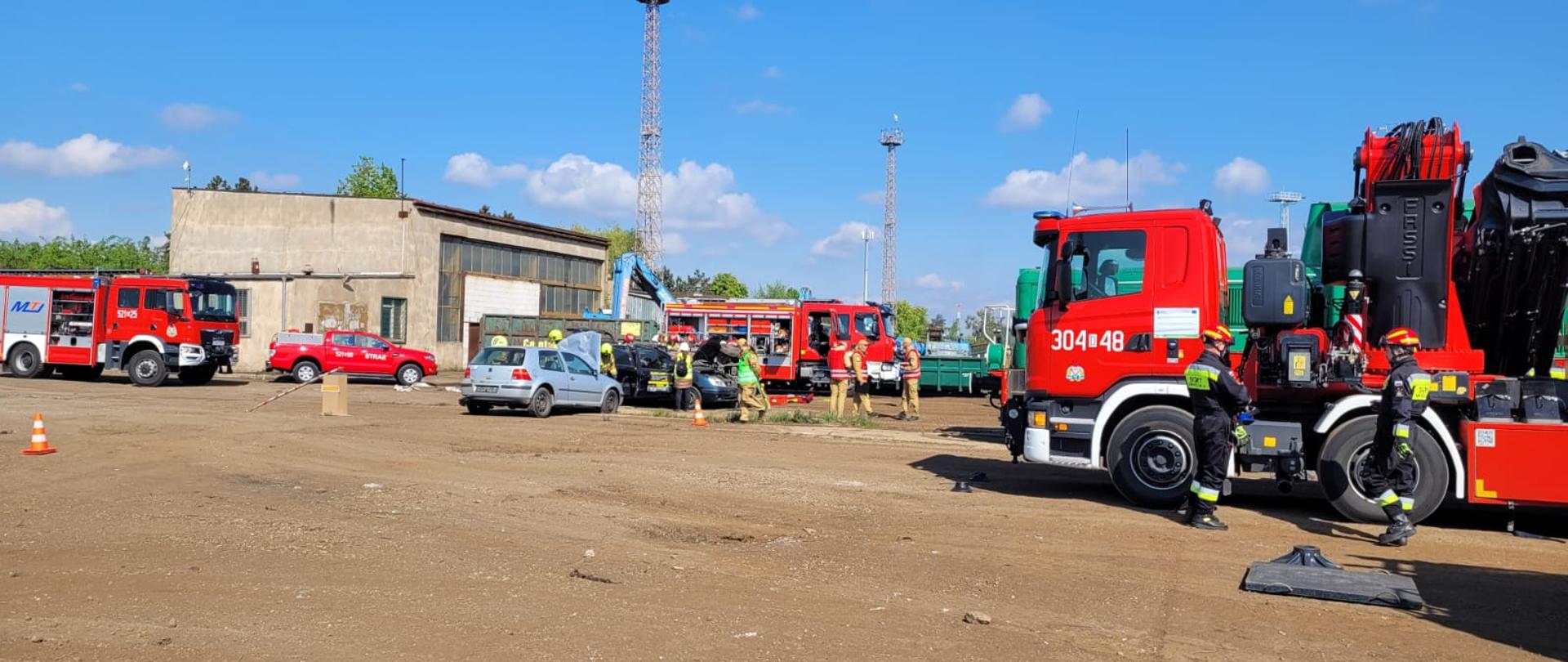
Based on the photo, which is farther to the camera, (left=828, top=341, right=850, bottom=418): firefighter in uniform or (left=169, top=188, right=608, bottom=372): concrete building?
(left=169, top=188, right=608, bottom=372): concrete building

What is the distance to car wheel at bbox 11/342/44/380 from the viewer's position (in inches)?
1204

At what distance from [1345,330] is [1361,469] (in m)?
1.24

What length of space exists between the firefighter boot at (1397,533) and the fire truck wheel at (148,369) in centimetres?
2840

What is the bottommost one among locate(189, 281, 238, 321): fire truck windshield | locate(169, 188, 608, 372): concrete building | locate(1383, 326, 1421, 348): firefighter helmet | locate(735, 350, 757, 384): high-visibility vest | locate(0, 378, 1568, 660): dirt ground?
locate(0, 378, 1568, 660): dirt ground

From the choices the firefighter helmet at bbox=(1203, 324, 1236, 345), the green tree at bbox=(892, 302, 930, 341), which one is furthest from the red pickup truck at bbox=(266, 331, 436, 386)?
the green tree at bbox=(892, 302, 930, 341)

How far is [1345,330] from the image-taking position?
10.6 metres

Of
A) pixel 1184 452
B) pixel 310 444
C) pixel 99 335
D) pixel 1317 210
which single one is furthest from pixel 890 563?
pixel 99 335

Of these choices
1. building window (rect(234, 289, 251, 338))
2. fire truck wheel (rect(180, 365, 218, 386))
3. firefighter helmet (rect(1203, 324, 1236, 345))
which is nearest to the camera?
firefighter helmet (rect(1203, 324, 1236, 345))

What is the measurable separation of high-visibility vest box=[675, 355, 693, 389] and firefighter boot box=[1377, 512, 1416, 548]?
16.5 m

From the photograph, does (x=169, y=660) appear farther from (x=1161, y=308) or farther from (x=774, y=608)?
(x=1161, y=308)

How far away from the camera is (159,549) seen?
8.17m

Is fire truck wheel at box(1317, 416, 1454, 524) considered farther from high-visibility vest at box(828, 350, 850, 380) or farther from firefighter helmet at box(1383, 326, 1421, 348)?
high-visibility vest at box(828, 350, 850, 380)

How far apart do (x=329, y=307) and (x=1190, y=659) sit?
136 ft

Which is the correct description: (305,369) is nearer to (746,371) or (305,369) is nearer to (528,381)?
(528,381)
